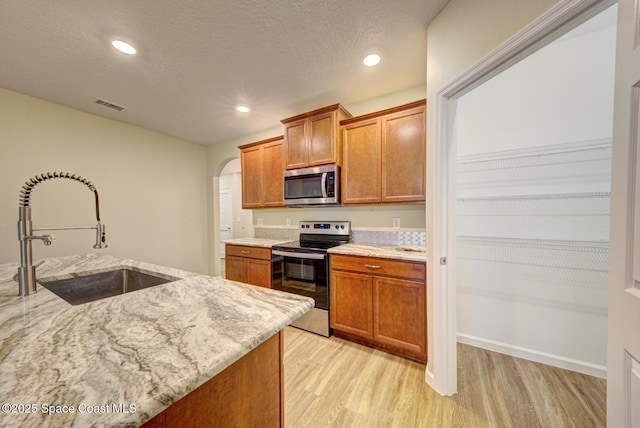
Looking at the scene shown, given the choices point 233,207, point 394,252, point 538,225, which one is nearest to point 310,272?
point 394,252

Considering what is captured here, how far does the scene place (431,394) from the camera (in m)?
1.51

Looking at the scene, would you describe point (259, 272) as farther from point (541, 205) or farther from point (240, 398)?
point (541, 205)

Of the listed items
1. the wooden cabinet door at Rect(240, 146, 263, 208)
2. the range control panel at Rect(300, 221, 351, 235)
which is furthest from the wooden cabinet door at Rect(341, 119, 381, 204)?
the wooden cabinet door at Rect(240, 146, 263, 208)

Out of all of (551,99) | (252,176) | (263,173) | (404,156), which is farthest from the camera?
(252,176)

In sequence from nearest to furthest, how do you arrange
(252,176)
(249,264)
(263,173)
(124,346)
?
(124,346), (249,264), (263,173), (252,176)

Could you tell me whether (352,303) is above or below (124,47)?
below

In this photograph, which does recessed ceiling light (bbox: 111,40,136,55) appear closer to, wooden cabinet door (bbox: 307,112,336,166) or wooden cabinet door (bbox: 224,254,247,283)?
wooden cabinet door (bbox: 307,112,336,166)

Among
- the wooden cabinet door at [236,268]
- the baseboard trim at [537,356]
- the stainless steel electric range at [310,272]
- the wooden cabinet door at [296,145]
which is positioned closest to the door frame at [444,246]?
the baseboard trim at [537,356]

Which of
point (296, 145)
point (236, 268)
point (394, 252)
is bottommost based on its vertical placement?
point (236, 268)

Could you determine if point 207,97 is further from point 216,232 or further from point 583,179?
point 583,179

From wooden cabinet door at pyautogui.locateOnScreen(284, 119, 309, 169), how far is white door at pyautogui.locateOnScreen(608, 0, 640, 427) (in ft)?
7.20

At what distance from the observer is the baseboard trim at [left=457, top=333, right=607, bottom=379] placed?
1.60 meters

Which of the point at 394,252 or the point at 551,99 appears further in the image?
the point at 394,252

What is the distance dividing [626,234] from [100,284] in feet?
8.32
